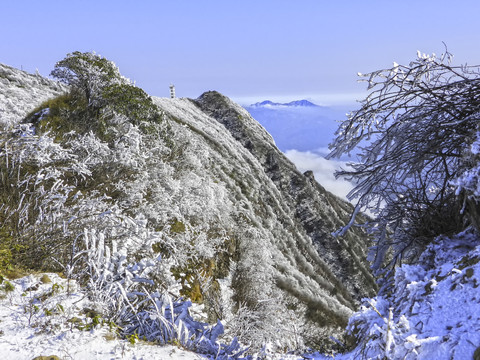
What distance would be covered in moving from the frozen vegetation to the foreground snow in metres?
0.01

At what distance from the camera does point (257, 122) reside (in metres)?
35.3

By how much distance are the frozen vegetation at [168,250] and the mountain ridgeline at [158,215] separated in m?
0.05

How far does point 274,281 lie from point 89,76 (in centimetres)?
940

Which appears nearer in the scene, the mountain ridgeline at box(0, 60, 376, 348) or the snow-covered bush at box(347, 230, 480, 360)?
the snow-covered bush at box(347, 230, 480, 360)

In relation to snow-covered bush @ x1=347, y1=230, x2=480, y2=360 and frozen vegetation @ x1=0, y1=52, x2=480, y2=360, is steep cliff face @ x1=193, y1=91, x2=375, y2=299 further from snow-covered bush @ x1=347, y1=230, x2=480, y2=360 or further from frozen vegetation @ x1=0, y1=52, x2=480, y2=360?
snow-covered bush @ x1=347, y1=230, x2=480, y2=360

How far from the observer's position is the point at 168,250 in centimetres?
668

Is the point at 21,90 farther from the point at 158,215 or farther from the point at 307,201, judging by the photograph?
the point at 307,201

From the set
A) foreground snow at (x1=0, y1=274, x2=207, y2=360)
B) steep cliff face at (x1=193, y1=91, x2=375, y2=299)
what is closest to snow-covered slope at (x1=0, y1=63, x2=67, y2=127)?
foreground snow at (x1=0, y1=274, x2=207, y2=360)

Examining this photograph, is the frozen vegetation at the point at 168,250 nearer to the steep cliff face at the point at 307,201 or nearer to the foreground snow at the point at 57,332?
the foreground snow at the point at 57,332

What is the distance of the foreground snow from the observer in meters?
3.01

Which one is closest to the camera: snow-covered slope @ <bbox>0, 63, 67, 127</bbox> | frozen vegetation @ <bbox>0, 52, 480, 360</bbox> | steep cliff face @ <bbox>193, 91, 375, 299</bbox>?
frozen vegetation @ <bbox>0, 52, 480, 360</bbox>

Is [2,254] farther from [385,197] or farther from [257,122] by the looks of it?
[257,122]

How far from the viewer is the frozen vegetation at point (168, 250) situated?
3113 mm

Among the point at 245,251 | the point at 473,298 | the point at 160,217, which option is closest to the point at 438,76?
the point at 473,298
